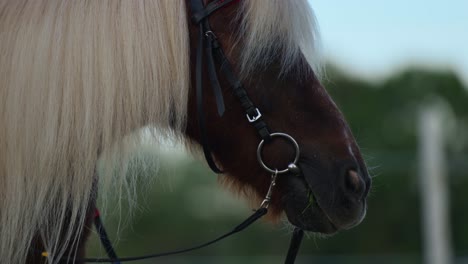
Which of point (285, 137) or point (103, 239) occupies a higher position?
point (285, 137)

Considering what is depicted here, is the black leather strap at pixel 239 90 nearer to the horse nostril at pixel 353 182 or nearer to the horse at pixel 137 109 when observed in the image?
the horse at pixel 137 109

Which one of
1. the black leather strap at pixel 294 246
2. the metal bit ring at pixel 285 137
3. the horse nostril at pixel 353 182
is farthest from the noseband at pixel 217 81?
the black leather strap at pixel 294 246

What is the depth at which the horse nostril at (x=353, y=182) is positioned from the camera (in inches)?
96.7

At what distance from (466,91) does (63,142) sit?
2342 centimetres

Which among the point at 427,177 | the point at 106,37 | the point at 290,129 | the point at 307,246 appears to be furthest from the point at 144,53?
the point at 307,246

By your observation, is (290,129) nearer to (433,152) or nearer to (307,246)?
(433,152)

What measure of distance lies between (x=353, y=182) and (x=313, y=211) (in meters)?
→ 0.16

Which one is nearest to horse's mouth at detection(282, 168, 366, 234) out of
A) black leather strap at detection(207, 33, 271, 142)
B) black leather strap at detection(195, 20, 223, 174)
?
black leather strap at detection(207, 33, 271, 142)

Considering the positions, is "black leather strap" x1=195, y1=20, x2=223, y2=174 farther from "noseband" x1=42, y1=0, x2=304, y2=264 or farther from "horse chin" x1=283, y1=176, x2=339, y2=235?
"horse chin" x1=283, y1=176, x2=339, y2=235

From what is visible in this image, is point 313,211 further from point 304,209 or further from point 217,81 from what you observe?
point 217,81

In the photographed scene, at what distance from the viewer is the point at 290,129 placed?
2.50m

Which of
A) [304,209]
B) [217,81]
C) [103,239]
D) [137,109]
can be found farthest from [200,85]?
[103,239]

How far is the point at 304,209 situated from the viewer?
8.27ft

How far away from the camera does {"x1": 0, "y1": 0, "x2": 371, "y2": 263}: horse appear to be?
2.41m
